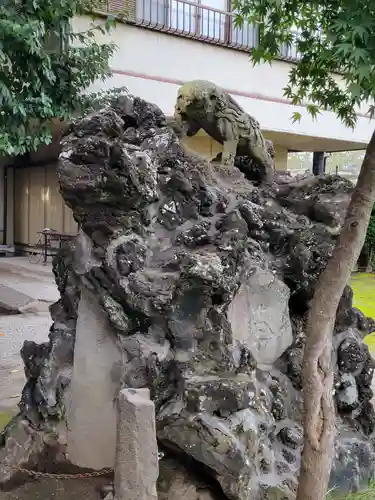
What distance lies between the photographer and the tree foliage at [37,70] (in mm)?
5031

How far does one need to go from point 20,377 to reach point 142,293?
11.2 ft

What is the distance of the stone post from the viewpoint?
2.55 meters

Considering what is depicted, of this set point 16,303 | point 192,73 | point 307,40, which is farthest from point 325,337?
point 192,73

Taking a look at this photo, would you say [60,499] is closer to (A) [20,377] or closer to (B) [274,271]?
(B) [274,271]

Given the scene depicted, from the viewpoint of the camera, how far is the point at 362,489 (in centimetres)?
400

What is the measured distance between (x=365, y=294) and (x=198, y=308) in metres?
9.64

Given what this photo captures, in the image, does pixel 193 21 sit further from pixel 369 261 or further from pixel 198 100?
pixel 369 261

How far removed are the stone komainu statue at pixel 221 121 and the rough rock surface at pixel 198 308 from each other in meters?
0.48

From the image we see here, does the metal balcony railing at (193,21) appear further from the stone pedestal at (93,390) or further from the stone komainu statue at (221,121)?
the stone pedestal at (93,390)

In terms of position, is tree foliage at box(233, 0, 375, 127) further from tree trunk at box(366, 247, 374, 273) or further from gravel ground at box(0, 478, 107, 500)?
tree trunk at box(366, 247, 374, 273)

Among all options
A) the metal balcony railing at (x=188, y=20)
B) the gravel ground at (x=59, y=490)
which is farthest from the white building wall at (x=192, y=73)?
the gravel ground at (x=59, y=490)

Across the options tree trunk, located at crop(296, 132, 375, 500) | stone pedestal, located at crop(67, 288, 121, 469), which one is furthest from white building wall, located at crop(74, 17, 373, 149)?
tree trunk, located at crop(296, 132, 375, 500)

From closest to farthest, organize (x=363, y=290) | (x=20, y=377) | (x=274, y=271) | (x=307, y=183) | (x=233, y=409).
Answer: (x=233, y=409) → (x=274, y=271) → (x=307, y=183) → (x=20, y=377) → (x=363, y=290)

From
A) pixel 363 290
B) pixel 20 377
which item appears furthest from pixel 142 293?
pixel 363 290
